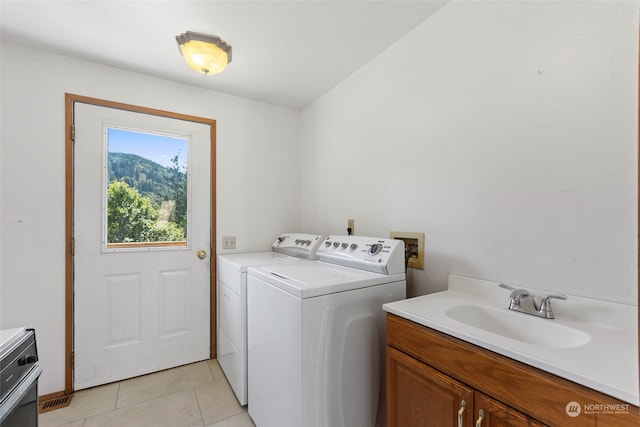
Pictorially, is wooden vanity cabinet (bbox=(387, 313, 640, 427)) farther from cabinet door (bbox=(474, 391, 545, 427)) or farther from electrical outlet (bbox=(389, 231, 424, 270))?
electrical outlet (bbox=(389, 231, 424, 270))

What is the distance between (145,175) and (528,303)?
2518mm

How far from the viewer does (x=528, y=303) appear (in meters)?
1.08

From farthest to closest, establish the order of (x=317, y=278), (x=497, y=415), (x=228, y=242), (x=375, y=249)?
(x=228, y=242) < (x=375, y=249) < (x=317, y=278) < (x=497, y=415)

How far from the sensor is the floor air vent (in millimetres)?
1709

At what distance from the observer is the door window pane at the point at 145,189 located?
6.64 ft

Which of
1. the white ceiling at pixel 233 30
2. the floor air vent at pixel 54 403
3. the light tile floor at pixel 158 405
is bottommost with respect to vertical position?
the light tile floor at pixel 158 405

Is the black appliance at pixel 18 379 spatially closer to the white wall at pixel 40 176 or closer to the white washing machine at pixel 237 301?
the white washing machine at pixel 237 301

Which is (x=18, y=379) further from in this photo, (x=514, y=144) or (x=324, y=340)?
(x=514, y=144)

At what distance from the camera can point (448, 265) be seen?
143 centimetres

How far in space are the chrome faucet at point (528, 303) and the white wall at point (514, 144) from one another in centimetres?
7

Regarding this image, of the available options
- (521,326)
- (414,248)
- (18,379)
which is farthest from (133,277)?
(521,326)

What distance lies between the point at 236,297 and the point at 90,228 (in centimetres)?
117

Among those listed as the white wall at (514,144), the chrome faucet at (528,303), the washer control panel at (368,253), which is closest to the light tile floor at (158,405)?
the washer control panel at (368,253)

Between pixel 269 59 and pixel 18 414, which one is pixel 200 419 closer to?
pixel 18 414
